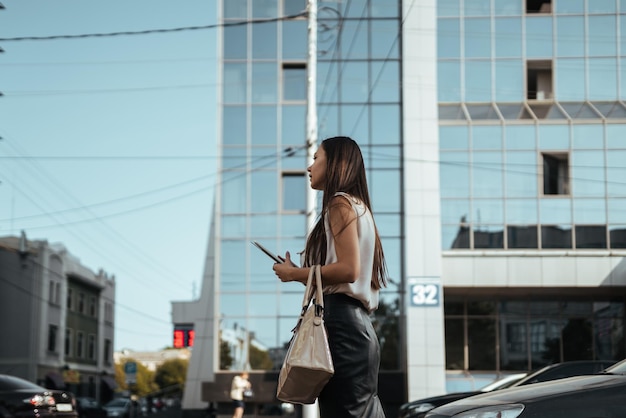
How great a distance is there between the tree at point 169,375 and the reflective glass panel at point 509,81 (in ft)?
450

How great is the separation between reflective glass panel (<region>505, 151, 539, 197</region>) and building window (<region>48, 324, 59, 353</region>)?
118 ft

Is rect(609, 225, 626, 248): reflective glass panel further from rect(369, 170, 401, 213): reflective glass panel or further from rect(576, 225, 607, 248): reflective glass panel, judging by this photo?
rect(369, 170, 401, 213): reflective glass panel

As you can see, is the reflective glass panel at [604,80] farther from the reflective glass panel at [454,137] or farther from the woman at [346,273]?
the woman at [346,273]

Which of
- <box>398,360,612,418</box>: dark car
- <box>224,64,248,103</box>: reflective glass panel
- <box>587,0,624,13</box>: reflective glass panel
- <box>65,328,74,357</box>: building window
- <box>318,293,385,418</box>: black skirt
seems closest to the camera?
<box>318,293,385,418</box>: black skirt

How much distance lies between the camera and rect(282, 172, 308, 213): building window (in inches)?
1210

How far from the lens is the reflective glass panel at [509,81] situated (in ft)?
88.0

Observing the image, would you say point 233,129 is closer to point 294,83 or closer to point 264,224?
point 294,83

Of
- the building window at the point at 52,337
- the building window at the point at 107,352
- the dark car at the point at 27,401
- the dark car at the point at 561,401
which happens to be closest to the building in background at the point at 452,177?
the dark car at the point at 27,401

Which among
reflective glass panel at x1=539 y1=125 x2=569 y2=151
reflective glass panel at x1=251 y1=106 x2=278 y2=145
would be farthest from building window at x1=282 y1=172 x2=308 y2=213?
reflective glass panel at x1=539 y1=125 x2=569 y2=151

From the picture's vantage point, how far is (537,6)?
27.2m

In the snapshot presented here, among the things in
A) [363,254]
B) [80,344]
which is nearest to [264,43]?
[363,254]

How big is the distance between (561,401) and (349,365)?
41.5 inches

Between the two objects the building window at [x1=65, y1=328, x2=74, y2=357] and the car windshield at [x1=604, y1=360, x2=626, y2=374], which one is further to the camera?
the building window at [x1=65, y1=328, x2=74, y2=357]

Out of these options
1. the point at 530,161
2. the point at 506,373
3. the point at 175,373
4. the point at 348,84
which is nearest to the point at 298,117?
the point at 348,84
